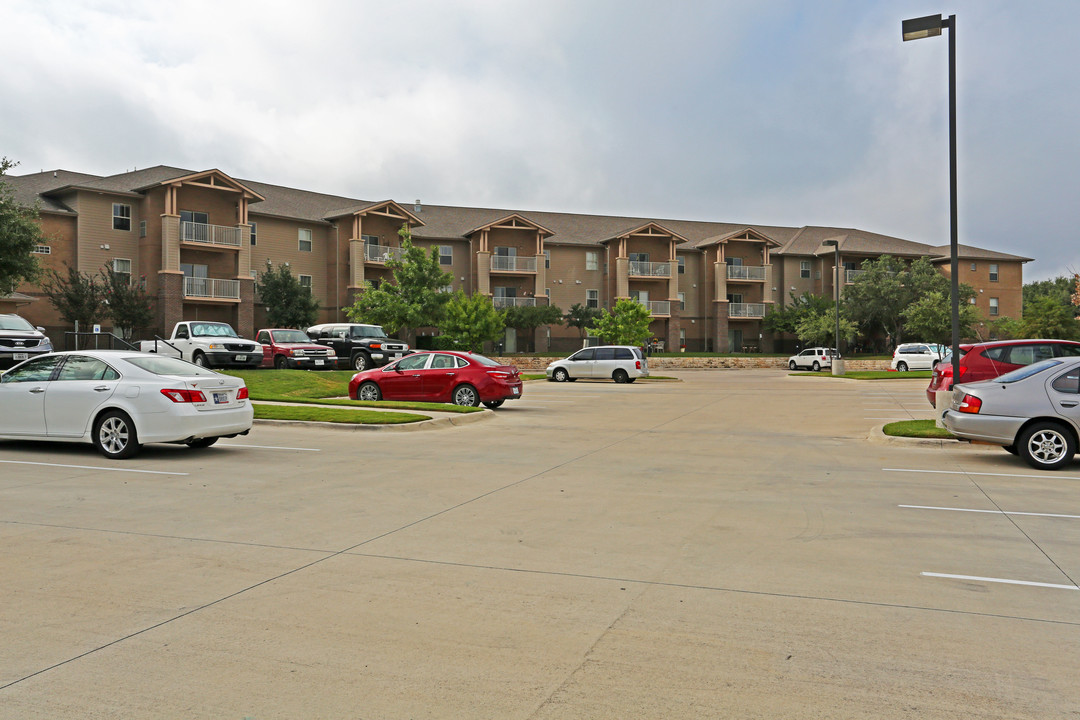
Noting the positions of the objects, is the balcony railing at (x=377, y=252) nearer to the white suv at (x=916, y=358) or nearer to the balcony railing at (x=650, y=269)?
the balcony railing at (x=650, y=269)

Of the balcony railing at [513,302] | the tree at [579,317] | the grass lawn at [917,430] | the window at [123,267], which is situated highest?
the window at [123,267]

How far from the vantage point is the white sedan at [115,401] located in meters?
11.4

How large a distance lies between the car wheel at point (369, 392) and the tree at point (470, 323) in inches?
741

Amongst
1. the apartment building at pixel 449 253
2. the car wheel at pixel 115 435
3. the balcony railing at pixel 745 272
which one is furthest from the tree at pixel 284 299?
the car wheel at pixel 115 435

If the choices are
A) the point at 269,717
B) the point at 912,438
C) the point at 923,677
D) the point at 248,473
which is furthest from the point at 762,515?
the point at 912,438

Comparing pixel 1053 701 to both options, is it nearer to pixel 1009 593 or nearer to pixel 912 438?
pixel 1009 593

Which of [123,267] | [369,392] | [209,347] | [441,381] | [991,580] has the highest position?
[123,267]

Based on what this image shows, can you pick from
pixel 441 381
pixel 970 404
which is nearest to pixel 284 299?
pixel 441 381

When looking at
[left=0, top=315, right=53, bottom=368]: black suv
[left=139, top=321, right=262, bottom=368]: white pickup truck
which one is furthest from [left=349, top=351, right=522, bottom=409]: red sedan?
[left=0, top=315, right=53, bottom=368]: black suv

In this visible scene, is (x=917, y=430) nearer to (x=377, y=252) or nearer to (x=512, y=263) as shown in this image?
(x=377, y=252)

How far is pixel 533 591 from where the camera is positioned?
217 inches

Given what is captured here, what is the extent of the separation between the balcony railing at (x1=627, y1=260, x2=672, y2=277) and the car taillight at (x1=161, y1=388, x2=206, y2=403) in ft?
173

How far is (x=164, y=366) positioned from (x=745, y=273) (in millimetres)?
57917

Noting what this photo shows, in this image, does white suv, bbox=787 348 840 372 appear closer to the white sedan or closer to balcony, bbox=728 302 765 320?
balcony, bbox=728 302 765 320
